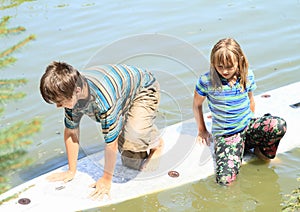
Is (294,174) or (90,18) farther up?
(90,18)

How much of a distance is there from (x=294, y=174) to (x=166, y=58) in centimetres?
276

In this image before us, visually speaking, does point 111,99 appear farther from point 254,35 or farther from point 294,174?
point 254,35

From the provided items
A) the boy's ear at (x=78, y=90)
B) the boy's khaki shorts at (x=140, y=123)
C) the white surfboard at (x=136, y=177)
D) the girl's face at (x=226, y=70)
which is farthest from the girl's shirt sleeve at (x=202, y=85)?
the boy's ear at (x=78, y=90)

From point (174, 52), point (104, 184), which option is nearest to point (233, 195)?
point (104, 184)

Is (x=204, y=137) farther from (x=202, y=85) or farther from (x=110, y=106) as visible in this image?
(x=110, y=106)

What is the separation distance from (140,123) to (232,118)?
69 centimetres

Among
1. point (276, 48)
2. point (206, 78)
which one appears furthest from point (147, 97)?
point (276, 48)

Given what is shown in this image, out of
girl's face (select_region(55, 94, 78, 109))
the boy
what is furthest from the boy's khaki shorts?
girl's face (select_region(55, 94, 78, 109))

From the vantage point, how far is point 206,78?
11.9ft

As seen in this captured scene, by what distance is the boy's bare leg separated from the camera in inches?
150

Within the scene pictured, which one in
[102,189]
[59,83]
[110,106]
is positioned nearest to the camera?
[59,83]

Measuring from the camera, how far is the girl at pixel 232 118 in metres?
3.59

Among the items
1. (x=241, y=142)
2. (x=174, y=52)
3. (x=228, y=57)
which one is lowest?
(x=241, y=142)

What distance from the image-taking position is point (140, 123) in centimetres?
361
